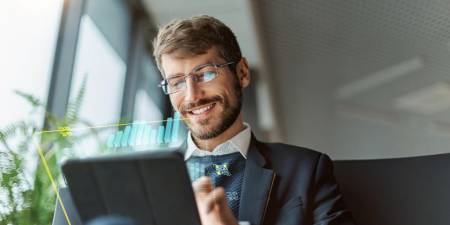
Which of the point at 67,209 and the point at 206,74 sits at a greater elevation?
the point at 206,74

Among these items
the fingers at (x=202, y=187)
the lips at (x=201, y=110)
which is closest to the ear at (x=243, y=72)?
the lips at (x=201, y=110)

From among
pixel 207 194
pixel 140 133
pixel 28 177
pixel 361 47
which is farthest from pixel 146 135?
pixel 361 47

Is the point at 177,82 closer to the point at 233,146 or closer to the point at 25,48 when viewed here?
the point at 233,146

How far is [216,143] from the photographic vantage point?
3.56 ft

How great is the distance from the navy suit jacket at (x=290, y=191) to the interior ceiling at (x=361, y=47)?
1.86 ft

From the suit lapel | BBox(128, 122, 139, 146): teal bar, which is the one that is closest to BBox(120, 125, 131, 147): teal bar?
BBox(128, 122, 139, 146): teal bar

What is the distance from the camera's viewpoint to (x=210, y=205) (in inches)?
32.9

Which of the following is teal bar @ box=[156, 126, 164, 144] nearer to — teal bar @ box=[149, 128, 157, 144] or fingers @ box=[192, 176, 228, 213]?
teal bar @ box=[149, 128, 157, 144]

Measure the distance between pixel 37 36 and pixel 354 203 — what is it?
1.06 meters

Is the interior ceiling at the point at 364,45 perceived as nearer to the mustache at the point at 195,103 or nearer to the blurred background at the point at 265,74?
the blurred background at the point at 265,74

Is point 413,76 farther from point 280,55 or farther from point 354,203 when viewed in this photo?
point 354,203

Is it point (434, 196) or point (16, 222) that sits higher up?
point (16, 222)

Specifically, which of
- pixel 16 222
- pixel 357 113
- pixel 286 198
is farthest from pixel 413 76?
pixel 16 222

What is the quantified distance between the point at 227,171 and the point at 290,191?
13cm
